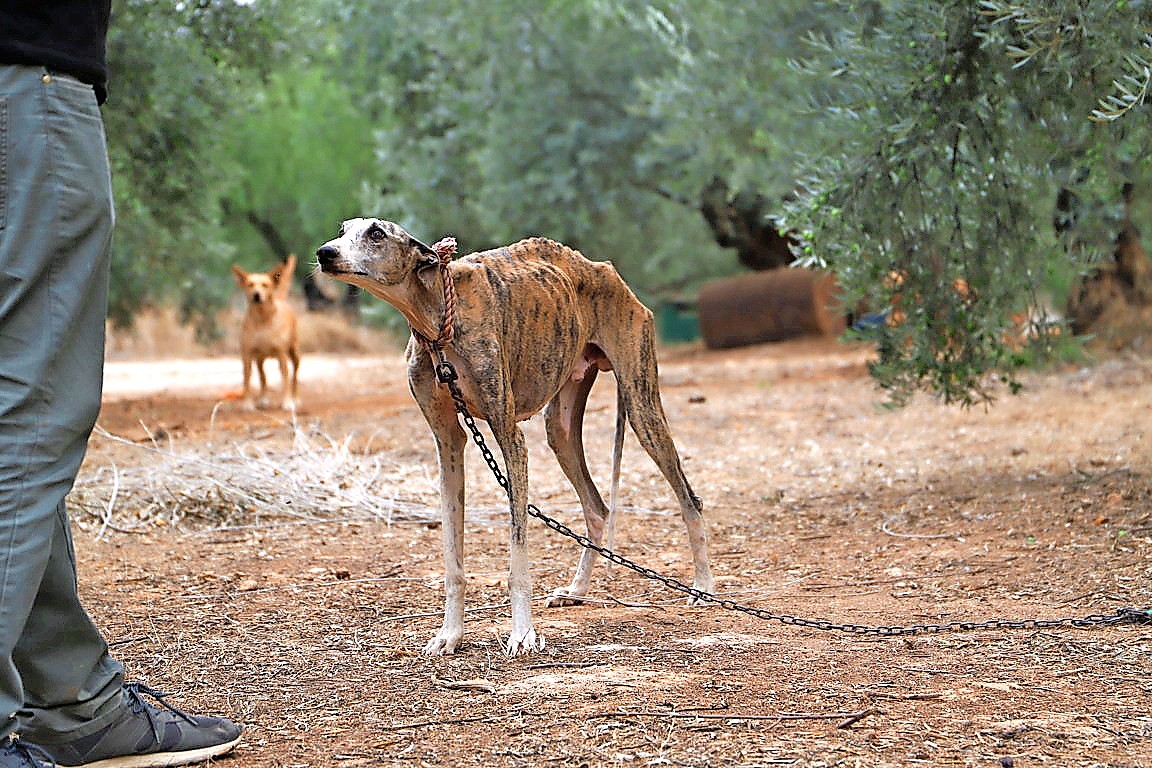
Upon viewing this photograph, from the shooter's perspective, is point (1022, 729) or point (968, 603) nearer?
point (1022, 729)

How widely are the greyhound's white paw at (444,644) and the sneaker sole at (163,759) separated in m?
1.15

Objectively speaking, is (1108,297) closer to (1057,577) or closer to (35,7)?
(1057,577)

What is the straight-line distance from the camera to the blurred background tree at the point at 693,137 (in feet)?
23.1

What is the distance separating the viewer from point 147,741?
10.8 ft

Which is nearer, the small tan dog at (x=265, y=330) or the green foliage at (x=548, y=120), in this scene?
the small tan dog at (x=265, y=330)

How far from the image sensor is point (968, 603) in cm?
515

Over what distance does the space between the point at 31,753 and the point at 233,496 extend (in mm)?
4741

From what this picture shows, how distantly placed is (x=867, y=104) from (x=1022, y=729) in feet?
14.8

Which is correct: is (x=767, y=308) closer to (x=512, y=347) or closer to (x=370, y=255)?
(x=512, y=347)

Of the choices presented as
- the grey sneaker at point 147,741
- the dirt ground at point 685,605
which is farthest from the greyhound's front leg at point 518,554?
the grey sneaker at point 147,741

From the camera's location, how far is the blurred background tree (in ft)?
23.1

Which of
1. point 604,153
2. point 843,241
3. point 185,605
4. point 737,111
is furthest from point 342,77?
point 185,605

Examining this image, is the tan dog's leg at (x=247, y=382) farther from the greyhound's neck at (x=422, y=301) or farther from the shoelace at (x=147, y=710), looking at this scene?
the shoelace at (x=147, y=710)

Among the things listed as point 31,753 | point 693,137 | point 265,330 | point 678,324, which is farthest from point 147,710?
point 678,324
